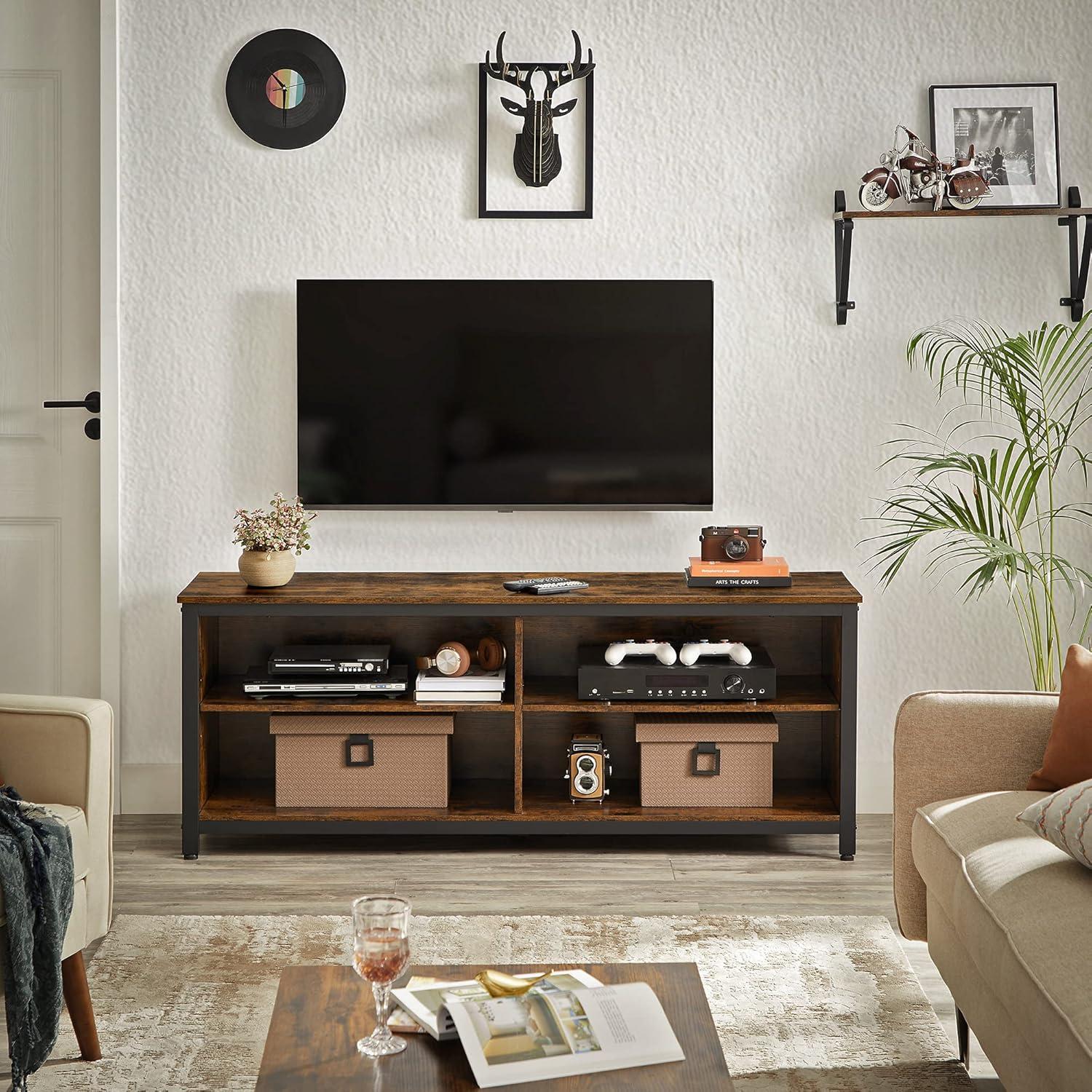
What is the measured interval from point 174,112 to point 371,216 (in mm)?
636

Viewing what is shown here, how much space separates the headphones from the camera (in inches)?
135

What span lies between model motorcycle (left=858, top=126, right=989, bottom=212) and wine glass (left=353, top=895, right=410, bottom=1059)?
2.62 metres

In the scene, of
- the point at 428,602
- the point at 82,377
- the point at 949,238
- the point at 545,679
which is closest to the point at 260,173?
the point at 82,377

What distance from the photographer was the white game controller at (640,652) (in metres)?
3.38

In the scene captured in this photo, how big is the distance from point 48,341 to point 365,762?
162 centimetres

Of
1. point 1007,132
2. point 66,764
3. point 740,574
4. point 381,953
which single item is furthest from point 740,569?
point 381,953

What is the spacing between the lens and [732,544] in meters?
3.45

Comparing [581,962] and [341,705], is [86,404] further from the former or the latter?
[581,962]

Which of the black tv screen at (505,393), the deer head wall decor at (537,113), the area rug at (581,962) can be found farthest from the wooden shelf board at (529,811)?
the deer head wall decor at (537,113)

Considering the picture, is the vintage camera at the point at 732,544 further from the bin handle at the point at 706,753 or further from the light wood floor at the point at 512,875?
the light wood floor at the point at 512,875

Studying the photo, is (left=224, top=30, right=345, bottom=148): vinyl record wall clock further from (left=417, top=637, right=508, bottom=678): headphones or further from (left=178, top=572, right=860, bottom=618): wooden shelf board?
(left=417, top=637, right=508, bottom=678): headphones

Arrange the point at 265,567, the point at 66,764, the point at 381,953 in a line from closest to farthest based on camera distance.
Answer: the point at 381,953, the point at 66,764, the point at 265,567

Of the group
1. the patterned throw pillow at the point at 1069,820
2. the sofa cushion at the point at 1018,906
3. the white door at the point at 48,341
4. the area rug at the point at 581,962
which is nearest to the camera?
the sofa cushion at the point at 1018,906

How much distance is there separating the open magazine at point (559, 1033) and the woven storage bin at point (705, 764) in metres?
1.72
